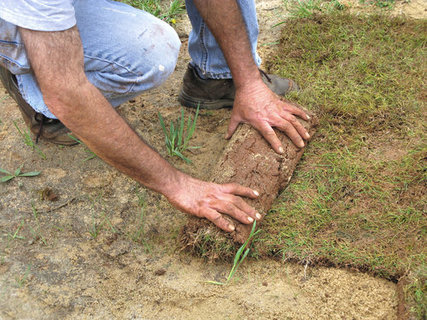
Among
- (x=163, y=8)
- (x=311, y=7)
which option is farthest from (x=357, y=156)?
(x=163, y=8)

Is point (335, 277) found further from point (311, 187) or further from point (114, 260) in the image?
point (114, 260)

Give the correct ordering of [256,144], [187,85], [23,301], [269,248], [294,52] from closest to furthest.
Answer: [23,301], [269,248], [256,144], [187,85], [294,52]

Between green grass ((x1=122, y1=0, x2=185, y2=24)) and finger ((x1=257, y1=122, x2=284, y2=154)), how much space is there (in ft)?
5.96

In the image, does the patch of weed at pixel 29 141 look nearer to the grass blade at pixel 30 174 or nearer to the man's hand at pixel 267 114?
the grass blade at pixel 30 174

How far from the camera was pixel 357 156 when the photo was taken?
2.35 m

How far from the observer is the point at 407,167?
223 cm

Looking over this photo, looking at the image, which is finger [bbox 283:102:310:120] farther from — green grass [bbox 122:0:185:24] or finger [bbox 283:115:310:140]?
green grass [bbox 122:0:185:24]

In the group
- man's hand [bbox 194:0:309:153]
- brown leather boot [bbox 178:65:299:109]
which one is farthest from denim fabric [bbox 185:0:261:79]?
man's hand [bbox 194:0:309:153]

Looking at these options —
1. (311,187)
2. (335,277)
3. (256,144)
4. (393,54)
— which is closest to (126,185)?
(256,144)

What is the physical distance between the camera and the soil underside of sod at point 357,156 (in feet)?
6.33

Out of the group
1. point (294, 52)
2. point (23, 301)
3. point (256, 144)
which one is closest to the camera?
point (23, 301)

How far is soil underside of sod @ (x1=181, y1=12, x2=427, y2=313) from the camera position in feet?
6.33

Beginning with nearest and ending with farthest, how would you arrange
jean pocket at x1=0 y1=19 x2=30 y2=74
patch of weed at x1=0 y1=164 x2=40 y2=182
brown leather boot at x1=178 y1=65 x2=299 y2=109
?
jean pocket at x1=0 y1=19 x2=30 y2=74
patch of weed at x1=0 y1=164 x2=40 y2=182
brown leather boot at x1=178 y1=65 x2=299 y2=109

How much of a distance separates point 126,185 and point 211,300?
84 centimetres
